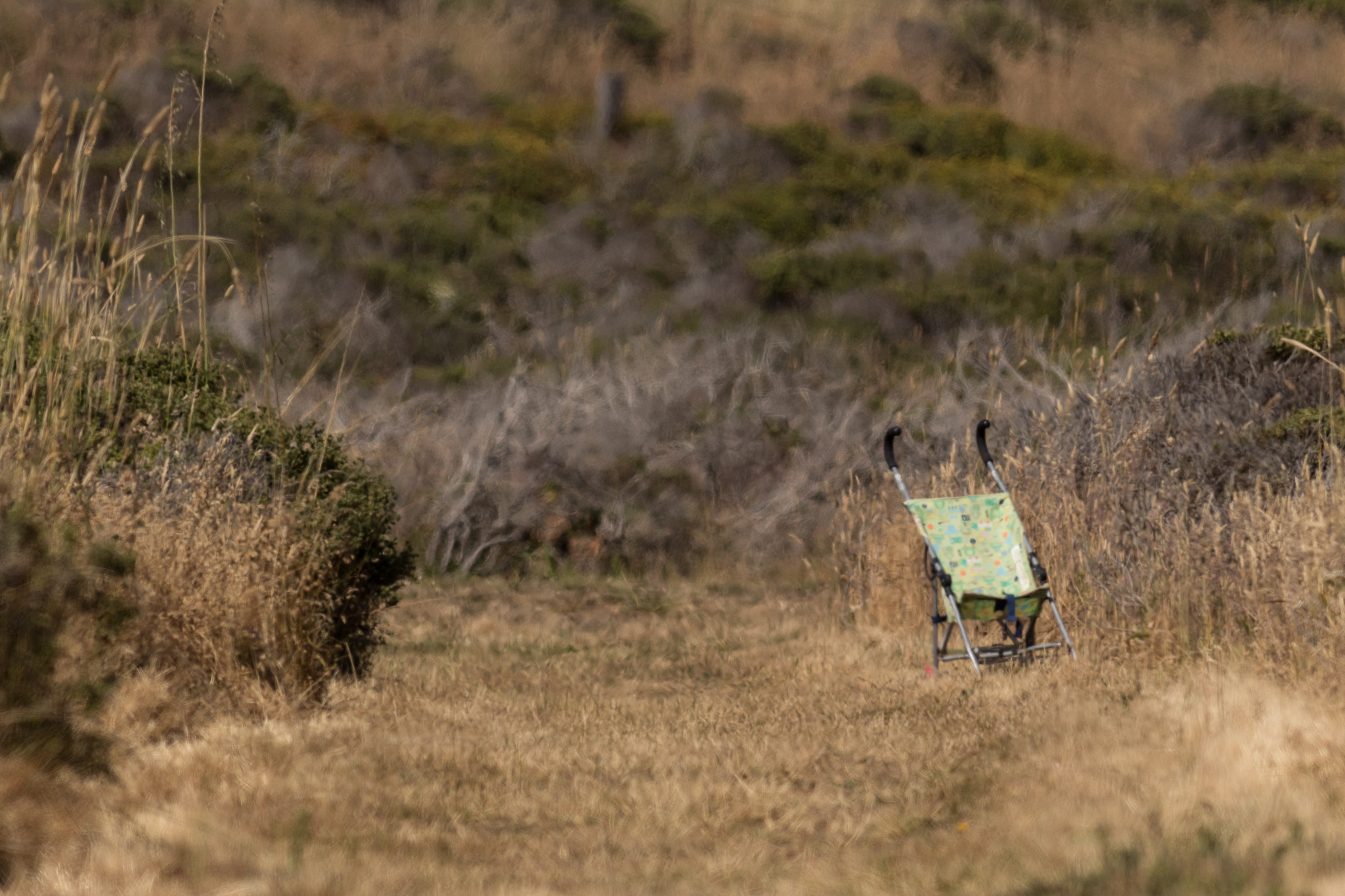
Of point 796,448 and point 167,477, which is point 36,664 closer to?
point 167,477

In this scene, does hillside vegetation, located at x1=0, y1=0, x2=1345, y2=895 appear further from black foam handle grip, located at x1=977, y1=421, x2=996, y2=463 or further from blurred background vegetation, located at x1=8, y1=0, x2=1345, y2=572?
black foam handle grip, located at x1=977, y1=421, x2=996, y2=463

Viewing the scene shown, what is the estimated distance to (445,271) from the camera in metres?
17.9

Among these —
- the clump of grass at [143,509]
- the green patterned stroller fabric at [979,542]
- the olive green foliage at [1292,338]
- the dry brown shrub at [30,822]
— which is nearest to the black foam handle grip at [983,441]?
the green patterned stroller fabric at [979,542]

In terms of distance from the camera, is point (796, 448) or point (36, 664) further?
point (796, 448)

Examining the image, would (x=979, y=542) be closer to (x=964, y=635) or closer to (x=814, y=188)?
(x=964, y=635)

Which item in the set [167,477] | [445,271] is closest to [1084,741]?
[167,477]

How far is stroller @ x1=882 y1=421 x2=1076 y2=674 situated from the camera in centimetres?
712

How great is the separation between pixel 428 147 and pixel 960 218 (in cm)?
795

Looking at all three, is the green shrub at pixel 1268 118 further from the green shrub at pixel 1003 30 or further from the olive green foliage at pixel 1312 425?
the olive green foliage at pixel 1312 425

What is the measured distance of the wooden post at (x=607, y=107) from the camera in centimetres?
2412

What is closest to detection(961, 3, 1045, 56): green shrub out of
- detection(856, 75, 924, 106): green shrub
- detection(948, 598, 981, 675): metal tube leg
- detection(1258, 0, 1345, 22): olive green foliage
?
detection(856, 75, 924, 106): green shrub

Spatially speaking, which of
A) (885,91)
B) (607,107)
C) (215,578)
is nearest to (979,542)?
(215,578)

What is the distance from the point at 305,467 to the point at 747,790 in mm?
2609

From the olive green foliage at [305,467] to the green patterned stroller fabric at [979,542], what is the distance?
2.74 meters
